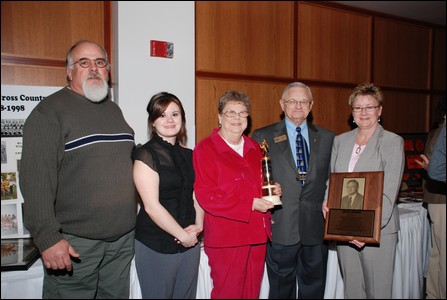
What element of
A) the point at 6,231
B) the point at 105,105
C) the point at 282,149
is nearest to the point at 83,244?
the point at 105,105

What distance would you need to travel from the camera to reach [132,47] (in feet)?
9.98

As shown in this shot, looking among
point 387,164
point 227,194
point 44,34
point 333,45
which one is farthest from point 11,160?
point 333,45

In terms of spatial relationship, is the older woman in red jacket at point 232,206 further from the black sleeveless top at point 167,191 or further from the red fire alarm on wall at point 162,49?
the red fire alarm on wall at point 162,49

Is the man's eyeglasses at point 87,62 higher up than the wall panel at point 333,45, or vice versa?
the wall panel at point 333,45

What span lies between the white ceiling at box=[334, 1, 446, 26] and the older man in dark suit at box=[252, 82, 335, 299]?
107 inches

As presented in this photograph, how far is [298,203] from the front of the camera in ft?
8.02

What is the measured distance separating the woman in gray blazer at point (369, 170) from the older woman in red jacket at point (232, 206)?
2.01 ft

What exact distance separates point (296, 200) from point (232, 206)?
580mm

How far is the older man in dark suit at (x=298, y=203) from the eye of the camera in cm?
244

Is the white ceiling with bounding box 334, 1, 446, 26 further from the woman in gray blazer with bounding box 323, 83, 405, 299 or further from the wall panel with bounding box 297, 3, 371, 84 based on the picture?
the woman in gray blazer with bounding box 323, 83, 405, 299

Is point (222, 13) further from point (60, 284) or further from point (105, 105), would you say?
point (60, 284)

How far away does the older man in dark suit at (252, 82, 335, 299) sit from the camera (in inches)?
96.0

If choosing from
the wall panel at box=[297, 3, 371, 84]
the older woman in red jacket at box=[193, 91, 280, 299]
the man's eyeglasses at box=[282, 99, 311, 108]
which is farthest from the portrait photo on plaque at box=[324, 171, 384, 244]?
the wall panel at box=[297, 3, 371, 84]

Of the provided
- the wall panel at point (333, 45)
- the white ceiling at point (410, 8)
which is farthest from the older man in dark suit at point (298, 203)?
the white ceiling at point (410, 8)
